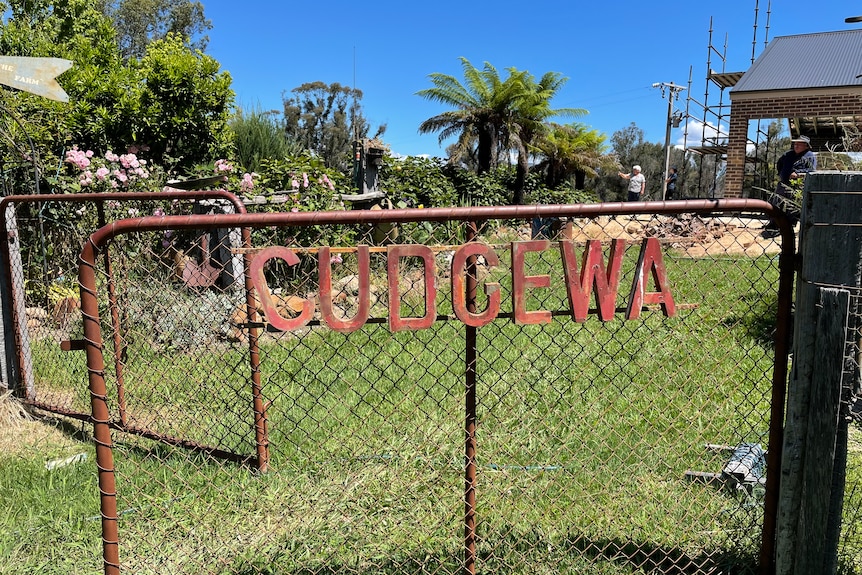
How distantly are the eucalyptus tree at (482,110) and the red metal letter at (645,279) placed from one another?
15.6 meters

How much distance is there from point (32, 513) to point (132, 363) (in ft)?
6.00

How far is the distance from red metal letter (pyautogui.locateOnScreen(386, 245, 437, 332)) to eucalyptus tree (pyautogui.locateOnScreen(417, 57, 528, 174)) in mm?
15780

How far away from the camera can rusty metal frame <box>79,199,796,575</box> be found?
2.00 m

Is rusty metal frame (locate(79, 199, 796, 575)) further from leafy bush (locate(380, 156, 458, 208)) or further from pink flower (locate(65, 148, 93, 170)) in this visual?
leafy bush (locate(380, 156, 458, 208))

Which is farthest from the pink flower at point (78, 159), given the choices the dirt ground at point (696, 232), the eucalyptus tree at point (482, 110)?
the eucalyptus tree at point (482, 110)

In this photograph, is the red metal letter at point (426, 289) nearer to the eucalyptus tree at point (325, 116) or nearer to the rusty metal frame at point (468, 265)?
the rusty metal frame at point (468, 265)

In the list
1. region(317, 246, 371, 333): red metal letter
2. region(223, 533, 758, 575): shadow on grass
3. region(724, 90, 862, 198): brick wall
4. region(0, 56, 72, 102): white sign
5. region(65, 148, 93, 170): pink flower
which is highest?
region(724, 90, 862, 198): brick wall

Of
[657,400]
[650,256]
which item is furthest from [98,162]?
[650,256]

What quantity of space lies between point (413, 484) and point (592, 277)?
1.62 meters

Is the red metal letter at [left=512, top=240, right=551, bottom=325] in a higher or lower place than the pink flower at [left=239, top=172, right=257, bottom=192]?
lower

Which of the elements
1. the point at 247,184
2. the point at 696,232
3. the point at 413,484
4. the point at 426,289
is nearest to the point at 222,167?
the point at 247,184

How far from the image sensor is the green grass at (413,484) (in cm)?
268

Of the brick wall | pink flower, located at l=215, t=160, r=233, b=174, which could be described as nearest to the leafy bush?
pink flower, located at l=215, t=160, r=233, b=174

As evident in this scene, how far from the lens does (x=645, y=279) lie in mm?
2152
